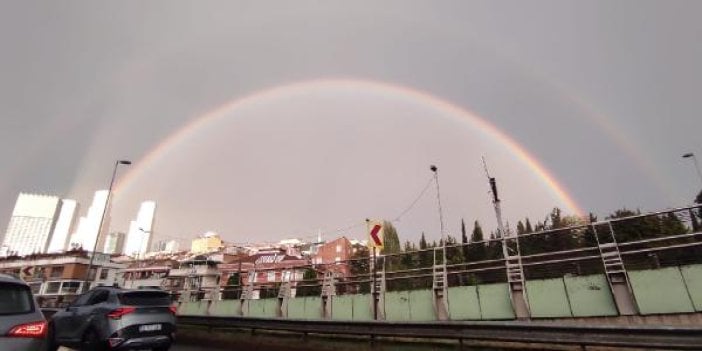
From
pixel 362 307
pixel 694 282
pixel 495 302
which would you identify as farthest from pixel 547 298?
pixel 362 307

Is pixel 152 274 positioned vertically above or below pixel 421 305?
above

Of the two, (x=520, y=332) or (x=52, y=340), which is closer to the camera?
(x=520, y=332)

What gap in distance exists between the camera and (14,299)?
673 cm

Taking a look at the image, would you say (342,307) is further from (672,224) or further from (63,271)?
(63,271)

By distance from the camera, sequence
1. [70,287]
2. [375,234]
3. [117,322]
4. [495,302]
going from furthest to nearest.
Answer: [70,287]
[375,234]
[495,302]
[117,322]

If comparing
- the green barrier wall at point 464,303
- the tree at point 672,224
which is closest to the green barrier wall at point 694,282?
the tree at point 672,224

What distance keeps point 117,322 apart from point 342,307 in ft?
25.4

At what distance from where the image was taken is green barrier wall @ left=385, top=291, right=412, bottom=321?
14.5 metres

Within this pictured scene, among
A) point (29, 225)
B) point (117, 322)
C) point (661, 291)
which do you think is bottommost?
point (117, 322)

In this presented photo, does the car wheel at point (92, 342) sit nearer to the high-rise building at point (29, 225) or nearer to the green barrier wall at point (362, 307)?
the green barrier wall at point (362, 307)

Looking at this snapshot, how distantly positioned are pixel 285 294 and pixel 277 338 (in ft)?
14.1

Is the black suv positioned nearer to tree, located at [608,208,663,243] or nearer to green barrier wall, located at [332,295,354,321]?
green barrier wall, located at [332,295,354,321]

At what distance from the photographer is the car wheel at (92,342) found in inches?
424

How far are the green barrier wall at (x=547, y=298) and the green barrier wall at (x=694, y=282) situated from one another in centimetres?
263
